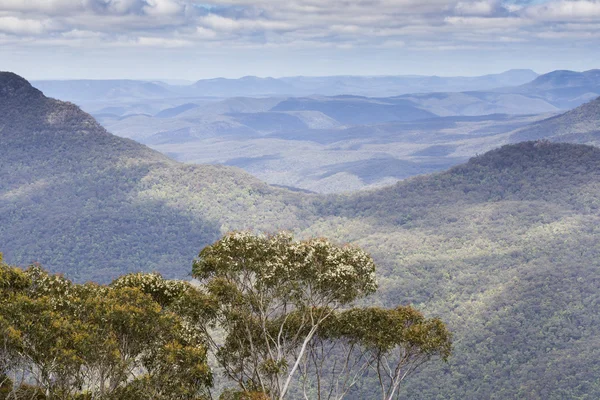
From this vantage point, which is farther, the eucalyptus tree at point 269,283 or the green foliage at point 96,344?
the eucalyptus tree at point 269,283

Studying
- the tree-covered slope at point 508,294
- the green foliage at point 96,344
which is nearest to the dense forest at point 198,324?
the green foliage at point 96,344

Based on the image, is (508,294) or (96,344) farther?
(508,294)

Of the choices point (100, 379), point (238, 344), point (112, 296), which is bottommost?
point (238, 344)

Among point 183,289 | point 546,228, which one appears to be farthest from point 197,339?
point 546,228

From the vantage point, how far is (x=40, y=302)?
2500cm

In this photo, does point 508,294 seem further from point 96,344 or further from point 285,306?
point 96,344

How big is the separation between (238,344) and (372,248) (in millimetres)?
154393

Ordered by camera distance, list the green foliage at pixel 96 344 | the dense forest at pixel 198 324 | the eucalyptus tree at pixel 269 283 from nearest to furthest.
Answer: the green foliage at pixel 96 344, the dense forest at pixel 198 324, the eucalyptus tree at pixel 269 283

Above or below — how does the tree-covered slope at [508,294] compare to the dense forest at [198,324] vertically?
below

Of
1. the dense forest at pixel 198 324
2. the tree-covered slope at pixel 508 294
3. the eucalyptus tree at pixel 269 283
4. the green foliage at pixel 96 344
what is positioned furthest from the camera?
the tree-covered slope at pixel 508 294

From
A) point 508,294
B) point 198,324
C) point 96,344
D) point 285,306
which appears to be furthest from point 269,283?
point 508,294

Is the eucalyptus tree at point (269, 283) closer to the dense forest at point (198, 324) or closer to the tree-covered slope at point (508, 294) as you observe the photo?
the dense forest at point (198, 324)

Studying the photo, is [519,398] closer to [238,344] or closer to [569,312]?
[569,312]

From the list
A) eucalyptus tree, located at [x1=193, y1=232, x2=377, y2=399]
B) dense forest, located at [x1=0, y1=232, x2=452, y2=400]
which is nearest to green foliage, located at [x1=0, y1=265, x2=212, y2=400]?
dense forest, located at [x1=0, y1=232, x2=452, y2=400]
